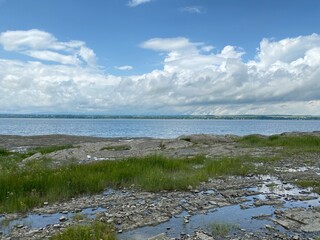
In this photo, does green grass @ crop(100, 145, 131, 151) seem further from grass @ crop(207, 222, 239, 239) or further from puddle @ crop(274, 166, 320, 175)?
grass @ crop(207, 222, 239, 239)

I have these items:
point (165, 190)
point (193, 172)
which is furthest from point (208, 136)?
point (165, 190)

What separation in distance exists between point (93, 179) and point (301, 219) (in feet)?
34.4

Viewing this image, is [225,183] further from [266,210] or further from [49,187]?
[49,187]

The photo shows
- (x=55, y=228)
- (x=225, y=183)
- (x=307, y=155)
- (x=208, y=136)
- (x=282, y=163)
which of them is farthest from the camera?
(x=208, y=136)

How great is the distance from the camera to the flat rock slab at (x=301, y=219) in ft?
36.8

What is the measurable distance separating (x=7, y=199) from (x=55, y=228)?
4495mm

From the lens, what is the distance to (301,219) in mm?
11930

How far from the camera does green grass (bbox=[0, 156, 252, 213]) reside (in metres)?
14.9

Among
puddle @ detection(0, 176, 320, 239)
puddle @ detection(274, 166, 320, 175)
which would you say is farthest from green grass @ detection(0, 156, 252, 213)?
puddle @ detection(274, 166, 320, 175)

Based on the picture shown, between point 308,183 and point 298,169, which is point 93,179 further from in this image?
point 298,169

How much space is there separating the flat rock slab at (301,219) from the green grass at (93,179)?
5.97 meters

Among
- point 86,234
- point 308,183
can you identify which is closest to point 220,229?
point 86,234

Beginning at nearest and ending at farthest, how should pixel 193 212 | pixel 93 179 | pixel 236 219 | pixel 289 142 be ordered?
pixel 236 219 < pixel 193 212 < pixel 93 179 < pixel 289 142

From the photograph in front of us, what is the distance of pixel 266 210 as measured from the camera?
Result: 44.2 ft
